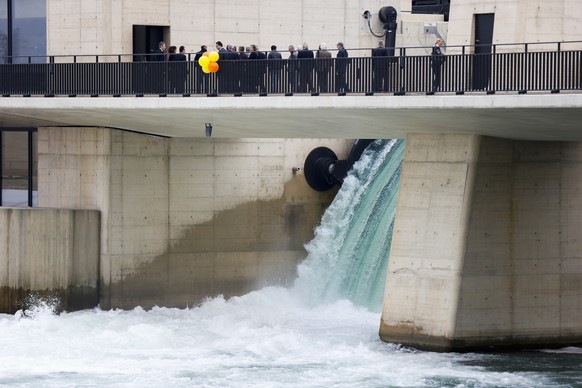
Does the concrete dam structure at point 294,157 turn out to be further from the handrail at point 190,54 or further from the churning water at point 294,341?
the churning water at point 294,341

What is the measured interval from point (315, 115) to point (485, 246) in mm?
5507

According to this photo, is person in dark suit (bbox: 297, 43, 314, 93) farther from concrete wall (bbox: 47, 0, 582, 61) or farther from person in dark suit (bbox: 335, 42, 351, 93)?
concrete wall (bbox: 47, 0, 582, 61)

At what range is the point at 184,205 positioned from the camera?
48.4m

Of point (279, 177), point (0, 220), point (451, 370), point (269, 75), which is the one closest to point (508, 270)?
point (451, 370)

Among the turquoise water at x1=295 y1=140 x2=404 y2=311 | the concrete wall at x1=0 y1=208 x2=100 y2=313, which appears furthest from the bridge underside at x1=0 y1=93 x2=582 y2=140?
the turquoise water at x1=295 y1=140 x2=404 y2=311

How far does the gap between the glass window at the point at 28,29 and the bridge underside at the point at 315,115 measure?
2102mm

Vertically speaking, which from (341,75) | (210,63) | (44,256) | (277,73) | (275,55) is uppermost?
(275,55)

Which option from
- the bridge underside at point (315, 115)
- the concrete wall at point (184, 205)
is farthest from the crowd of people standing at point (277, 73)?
the concrete wall at point (184, 205)

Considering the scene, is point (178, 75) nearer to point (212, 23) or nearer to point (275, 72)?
point (275, 72)

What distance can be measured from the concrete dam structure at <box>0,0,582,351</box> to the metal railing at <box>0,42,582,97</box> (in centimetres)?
5

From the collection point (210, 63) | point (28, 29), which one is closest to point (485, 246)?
point (210, 63)

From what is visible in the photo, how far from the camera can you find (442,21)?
55469 millimetres

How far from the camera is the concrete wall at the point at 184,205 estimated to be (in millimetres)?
46750

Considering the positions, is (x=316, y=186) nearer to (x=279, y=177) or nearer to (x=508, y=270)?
(x=279, y=177)
